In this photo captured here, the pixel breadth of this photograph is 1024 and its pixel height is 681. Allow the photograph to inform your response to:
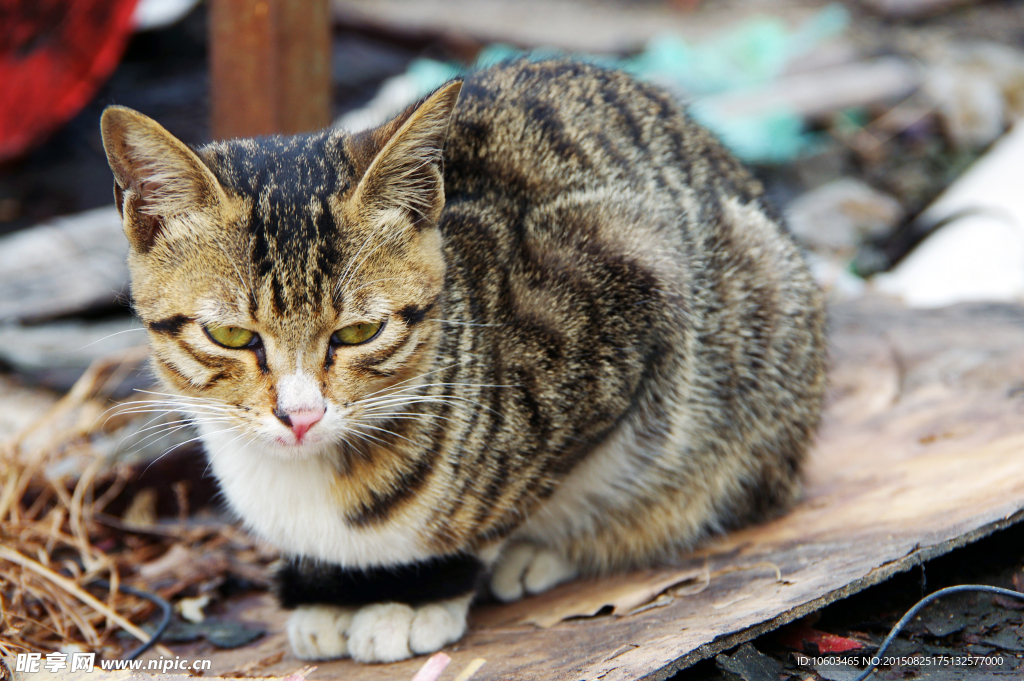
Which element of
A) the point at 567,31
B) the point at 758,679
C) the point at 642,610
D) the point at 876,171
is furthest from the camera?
the point at 567,31

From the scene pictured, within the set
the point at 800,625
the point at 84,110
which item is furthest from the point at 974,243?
the point at 84,110

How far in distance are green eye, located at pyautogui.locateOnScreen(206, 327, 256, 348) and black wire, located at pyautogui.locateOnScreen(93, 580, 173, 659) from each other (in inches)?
36.3

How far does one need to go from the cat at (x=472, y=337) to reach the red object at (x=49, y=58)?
3127 millimetres

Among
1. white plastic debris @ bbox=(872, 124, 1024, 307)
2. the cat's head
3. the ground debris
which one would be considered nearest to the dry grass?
the ground debris

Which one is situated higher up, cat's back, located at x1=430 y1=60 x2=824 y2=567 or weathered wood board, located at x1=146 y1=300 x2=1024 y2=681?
cat's back, located at x1=430 y1=60 x2=824 y2=567

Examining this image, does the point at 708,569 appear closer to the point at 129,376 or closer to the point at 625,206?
the point at 625,206

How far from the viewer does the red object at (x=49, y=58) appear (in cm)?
448

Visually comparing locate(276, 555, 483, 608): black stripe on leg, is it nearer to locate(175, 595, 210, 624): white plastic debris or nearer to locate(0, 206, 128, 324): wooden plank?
locate(175, 595, 210, 624): white plastic debris

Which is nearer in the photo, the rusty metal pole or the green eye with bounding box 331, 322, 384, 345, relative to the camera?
the green eye with bounding box 331, 322, 384, 345

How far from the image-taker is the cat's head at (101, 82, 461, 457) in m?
1.78

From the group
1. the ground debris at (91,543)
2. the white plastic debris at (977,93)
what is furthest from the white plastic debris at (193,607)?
the white plastic debris at (977,93)

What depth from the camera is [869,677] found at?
69.2 inches

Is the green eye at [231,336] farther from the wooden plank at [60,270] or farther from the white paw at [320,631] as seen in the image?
the wooden plank at [60,270]

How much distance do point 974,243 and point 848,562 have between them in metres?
2.83
